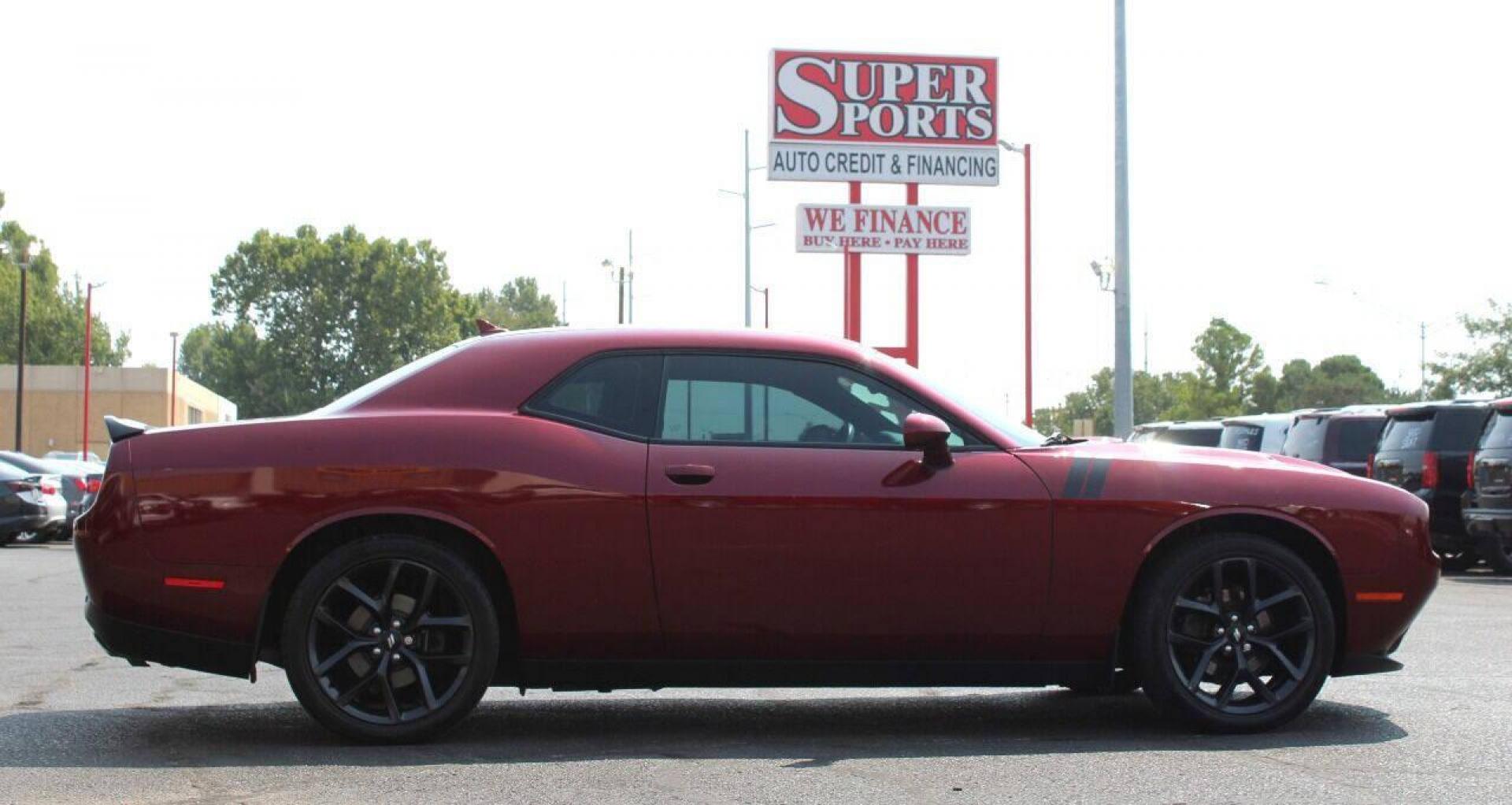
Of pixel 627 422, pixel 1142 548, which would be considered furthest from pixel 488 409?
pixel 1142 548

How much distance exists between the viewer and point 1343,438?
21078mm

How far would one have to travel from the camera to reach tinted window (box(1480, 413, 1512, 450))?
55.3ft

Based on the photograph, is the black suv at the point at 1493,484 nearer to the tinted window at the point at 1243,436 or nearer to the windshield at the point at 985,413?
the tinted window at the point at 1243,436

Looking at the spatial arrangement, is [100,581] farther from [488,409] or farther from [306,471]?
[488,409]

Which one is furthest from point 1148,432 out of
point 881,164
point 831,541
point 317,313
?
point 317,313

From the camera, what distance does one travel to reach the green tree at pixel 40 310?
108812 mm

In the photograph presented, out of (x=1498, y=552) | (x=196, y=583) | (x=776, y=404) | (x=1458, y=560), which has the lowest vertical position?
(x=1458, y=560)

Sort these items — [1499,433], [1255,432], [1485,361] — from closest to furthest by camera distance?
[1499,433] < [1255,432] < [1485,361]

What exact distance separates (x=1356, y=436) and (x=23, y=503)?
55.4 ft

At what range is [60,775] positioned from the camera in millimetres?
5863

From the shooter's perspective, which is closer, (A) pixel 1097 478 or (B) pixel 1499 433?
(A) pixel 1097 478

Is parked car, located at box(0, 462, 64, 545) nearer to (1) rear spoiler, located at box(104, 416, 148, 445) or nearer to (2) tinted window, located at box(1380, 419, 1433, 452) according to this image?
(2) tinted window, located at box(1380, 419, 1433, 452)

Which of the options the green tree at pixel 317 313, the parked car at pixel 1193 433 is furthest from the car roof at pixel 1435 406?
the green tree at pixel 317 313

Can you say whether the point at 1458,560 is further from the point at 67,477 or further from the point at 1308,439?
the point at 67,477
